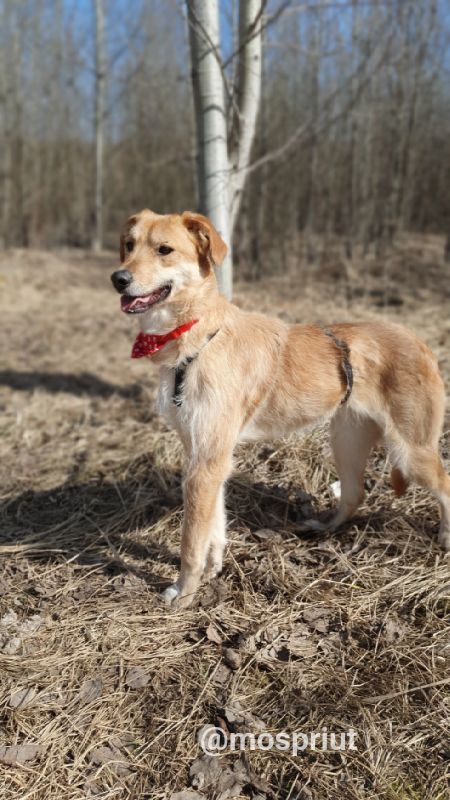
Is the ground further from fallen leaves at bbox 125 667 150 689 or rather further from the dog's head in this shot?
the dog's head

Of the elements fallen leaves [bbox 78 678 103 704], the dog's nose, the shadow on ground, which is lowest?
fallen leaves [bbox 78 678 103 704]

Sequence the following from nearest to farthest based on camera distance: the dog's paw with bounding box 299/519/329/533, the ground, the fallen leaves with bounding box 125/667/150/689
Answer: the ground → the fallen leaves with bounding box 125/667/150/689 → the dog's paw with bounding box 299/519/329/533

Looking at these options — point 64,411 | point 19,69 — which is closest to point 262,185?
point 64,411

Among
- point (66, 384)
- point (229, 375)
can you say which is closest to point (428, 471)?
point (229, 375)

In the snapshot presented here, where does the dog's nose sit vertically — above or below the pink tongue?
above

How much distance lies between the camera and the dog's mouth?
10.1 ft

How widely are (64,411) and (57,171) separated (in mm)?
17906

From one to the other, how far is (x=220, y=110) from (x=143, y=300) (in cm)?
296

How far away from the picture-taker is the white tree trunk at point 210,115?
4949mm

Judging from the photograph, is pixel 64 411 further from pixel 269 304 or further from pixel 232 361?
pixel 269 304

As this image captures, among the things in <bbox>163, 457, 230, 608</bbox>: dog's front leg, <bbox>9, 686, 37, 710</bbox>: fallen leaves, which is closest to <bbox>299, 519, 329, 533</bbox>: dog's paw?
<bbox>163, 457, 230, 608</bbox>: dog's front leg

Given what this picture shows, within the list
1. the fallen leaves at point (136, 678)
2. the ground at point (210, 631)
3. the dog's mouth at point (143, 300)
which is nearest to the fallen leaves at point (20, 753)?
the ground at point (210, 631)

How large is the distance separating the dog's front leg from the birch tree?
2.77 meters

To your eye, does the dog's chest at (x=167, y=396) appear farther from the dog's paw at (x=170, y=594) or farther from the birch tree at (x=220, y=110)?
the birch tree at (x=220, y=110)
